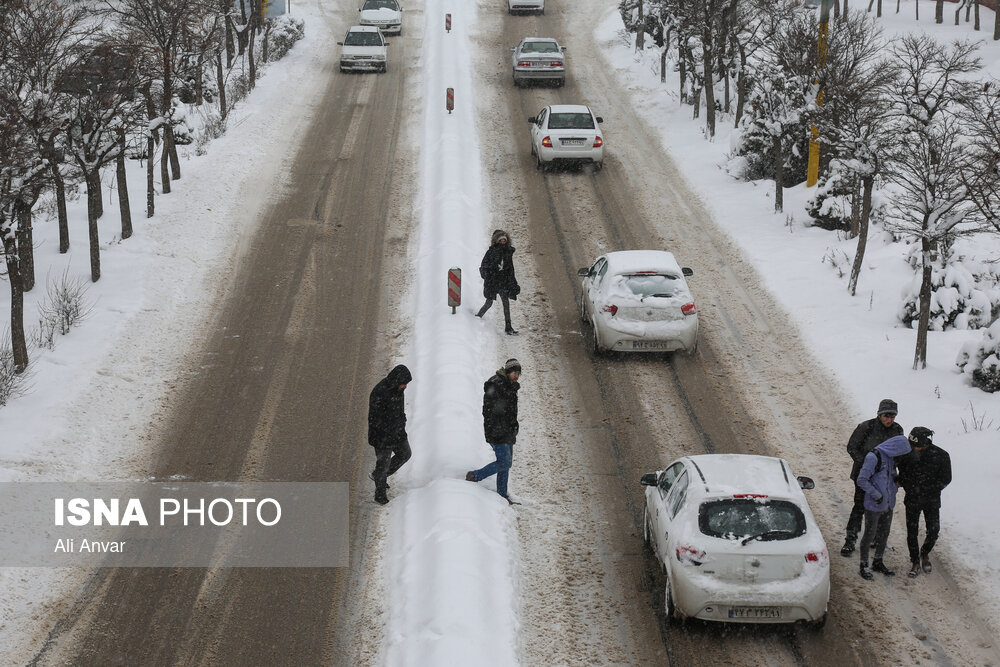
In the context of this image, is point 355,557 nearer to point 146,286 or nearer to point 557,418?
point 557,418

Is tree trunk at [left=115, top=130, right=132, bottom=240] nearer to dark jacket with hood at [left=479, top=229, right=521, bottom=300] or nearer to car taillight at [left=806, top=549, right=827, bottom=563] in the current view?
dark jacket with hood at [left=479, top=229, right=521, bottom=300]

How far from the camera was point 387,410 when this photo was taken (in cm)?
1177

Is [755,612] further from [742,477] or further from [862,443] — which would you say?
[862,443]

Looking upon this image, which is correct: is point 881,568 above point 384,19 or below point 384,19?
below

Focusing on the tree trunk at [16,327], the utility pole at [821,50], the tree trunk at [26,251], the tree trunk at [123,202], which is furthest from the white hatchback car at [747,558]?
the tree trunk at [123,202]

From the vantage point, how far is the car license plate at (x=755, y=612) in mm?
9375

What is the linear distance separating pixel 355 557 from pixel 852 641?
500cm

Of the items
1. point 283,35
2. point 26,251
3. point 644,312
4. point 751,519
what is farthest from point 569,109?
point 751,519

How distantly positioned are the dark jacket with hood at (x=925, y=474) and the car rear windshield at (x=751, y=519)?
1748 millimetres

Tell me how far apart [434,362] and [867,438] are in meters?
6.94

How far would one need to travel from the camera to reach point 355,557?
1112 cm

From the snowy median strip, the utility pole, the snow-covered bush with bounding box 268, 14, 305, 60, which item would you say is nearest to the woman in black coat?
the snowy median strip

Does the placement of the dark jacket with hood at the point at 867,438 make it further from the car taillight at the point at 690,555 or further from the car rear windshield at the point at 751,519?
the car taillight at the point at 690,555

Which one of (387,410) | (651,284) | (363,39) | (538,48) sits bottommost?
(387,410)
